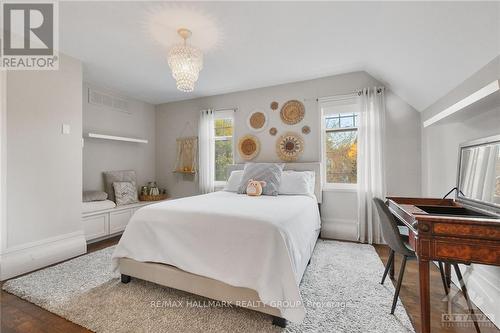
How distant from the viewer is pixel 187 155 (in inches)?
181

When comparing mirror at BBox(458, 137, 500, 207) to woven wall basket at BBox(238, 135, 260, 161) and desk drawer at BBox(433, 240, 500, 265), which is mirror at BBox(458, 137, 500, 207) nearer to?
desk drawer at BBox(433, 240, 500, 265)

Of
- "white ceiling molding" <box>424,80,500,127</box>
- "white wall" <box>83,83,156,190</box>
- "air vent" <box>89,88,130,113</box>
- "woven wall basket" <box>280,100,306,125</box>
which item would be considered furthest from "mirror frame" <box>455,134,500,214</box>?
"air vent" <box>89,88,130,113</box>

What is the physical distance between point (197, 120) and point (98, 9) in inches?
104

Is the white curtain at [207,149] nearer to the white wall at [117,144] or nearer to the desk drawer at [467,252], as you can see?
the white wall at [117,144]

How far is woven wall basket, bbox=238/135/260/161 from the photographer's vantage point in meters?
3.95

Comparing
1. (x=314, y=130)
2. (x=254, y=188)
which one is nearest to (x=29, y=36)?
(x=254, y=188)

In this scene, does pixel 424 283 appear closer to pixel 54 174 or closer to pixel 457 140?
pixel 457 140

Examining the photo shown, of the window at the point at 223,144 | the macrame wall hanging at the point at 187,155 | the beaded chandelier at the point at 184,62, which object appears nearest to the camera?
the beaded chandelier at the point at 184,62

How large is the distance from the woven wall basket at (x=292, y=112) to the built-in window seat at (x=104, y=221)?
301 centimetres

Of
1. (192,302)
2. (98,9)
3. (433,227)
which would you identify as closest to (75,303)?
(192,302)

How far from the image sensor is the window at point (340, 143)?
3432 mm

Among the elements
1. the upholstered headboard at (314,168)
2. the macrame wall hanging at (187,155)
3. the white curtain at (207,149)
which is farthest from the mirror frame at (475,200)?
the macrame wall hanging at (187,155)

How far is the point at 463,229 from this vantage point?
3.97 feet

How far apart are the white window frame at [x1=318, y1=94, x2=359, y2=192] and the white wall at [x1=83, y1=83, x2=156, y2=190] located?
11.6 feet
